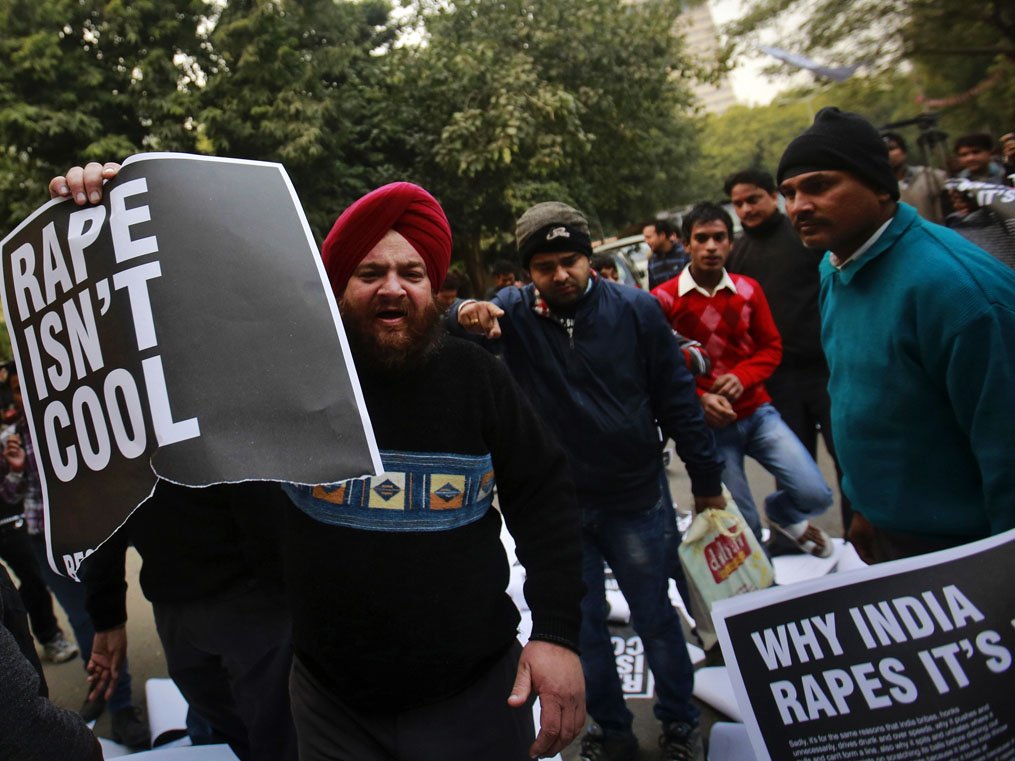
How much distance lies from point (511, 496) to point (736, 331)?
1939 millimetres

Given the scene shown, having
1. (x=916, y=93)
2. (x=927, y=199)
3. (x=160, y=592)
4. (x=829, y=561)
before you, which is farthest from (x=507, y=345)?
(x=916, y=93)

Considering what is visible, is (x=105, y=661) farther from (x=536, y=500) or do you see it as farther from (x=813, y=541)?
(x=813, y=541)

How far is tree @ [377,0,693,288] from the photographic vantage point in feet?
42.4

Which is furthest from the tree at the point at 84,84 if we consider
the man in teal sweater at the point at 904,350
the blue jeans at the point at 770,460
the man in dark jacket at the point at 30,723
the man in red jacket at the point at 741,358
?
the man in dark jacket at the point at 30,723

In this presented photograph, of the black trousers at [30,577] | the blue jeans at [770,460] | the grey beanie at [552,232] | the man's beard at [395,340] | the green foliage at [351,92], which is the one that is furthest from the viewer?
the green foliage at [351,92]

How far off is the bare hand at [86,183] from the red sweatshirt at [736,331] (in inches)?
102

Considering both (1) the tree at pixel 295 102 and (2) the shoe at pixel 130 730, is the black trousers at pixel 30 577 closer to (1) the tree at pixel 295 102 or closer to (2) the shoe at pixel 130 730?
(2) the shoe at pixel 130 730

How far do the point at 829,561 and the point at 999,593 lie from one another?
263 cm

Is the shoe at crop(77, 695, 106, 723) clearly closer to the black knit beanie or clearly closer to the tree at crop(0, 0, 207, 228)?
the black knit beanie

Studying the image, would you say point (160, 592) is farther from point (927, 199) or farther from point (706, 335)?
point (927, 199)

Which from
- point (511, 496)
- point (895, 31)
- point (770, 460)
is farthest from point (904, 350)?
point (895, 31)

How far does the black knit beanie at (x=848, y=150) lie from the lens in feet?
6.11

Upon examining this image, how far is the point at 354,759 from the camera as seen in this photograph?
1.58m

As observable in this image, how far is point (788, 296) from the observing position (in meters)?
3.70
